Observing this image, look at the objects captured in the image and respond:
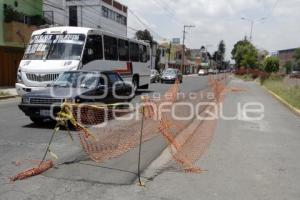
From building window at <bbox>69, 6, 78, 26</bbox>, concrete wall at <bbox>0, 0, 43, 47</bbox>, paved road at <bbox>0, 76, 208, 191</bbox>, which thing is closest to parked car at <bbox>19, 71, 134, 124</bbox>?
paved road at <bbox>0, 76, 208, 191</bbox>

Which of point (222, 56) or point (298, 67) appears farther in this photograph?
point (222, 56)

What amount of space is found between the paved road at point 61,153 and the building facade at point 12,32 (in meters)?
19.3

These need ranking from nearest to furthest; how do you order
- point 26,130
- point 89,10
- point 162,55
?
point 26,130 < point 89,10 < point 162,55

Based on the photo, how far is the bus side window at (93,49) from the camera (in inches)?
699

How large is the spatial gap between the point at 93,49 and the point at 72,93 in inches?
308

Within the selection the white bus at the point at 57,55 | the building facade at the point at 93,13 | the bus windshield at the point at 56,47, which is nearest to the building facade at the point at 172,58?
the building facade at the point at 93,13

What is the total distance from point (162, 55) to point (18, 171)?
88983mm

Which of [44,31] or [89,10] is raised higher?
[89,10]

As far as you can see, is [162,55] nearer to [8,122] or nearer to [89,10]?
[89,10]

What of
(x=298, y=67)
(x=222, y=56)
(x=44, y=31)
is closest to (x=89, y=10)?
(x=44, y=31)

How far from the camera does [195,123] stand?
1325 cm

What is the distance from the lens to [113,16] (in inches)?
2245

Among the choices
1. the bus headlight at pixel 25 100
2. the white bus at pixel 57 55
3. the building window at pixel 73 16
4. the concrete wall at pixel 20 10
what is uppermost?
the building window at pixel 73 16

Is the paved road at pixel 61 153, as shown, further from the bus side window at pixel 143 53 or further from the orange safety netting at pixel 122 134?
the bus side window at pixel 143 53
